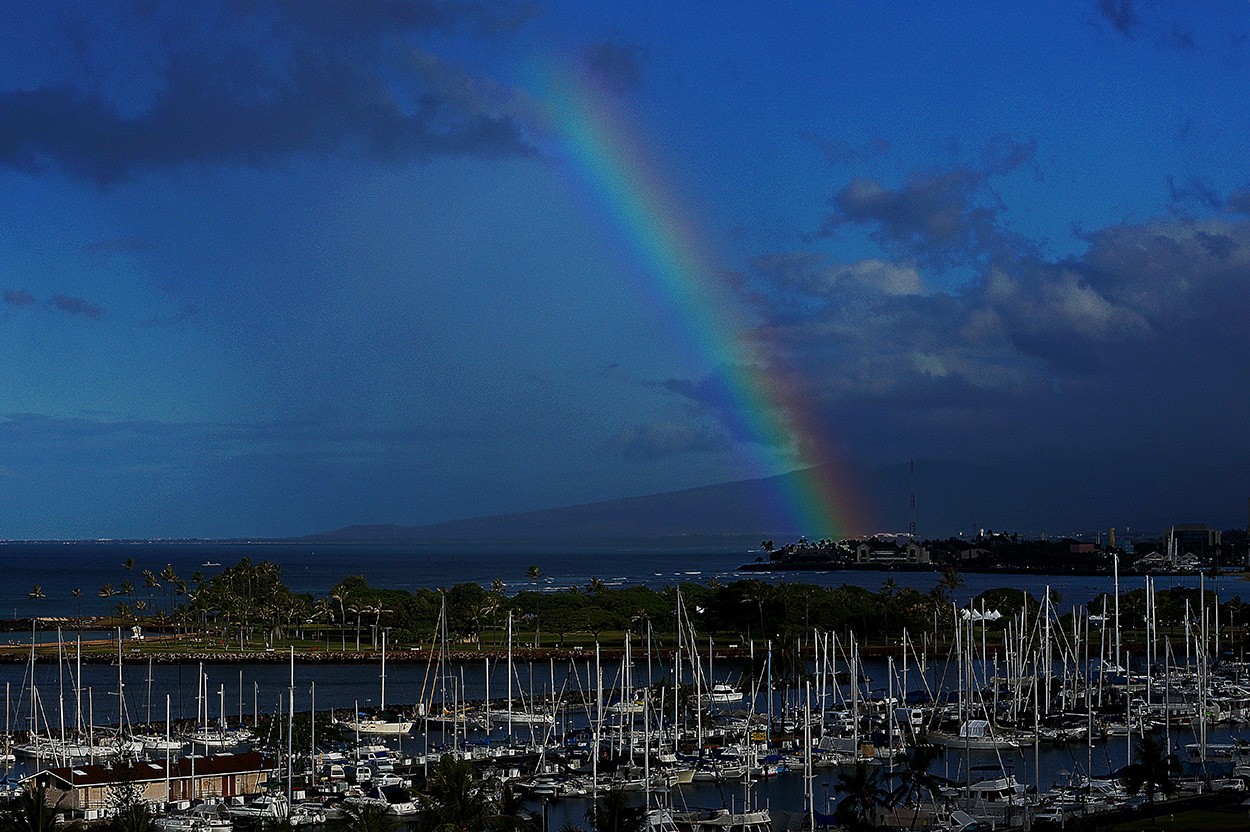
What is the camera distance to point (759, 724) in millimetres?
64562

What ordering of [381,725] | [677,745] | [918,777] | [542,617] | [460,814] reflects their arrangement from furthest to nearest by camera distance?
[542,617]
[381,725]
[677,745]
[918,777]
[460,814]

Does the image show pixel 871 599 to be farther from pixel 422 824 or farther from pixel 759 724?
pixel 422 824

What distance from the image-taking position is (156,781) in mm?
45656

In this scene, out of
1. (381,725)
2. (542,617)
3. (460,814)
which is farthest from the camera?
(542,617)

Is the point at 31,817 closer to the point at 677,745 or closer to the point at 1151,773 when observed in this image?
the point at 1151,773

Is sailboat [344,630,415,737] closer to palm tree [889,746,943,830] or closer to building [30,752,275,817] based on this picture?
building [30,752,275,817]

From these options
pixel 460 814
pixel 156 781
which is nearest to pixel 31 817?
pixel 460 814

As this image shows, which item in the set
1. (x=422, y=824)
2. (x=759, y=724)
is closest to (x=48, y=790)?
(x=422, y=824)

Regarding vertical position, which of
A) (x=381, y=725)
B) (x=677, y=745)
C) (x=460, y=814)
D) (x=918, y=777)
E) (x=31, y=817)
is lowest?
(x=381, y=725)

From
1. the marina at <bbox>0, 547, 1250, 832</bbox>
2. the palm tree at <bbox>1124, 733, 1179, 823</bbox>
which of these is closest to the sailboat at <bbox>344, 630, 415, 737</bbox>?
the marina at <bbox>0, 547, 1250, 832</bbox>

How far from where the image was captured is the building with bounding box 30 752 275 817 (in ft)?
143

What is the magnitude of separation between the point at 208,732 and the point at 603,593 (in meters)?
66.7

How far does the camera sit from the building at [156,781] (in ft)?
143

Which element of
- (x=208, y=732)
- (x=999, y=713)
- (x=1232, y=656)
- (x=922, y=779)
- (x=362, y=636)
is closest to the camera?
(x=922, y=779)
